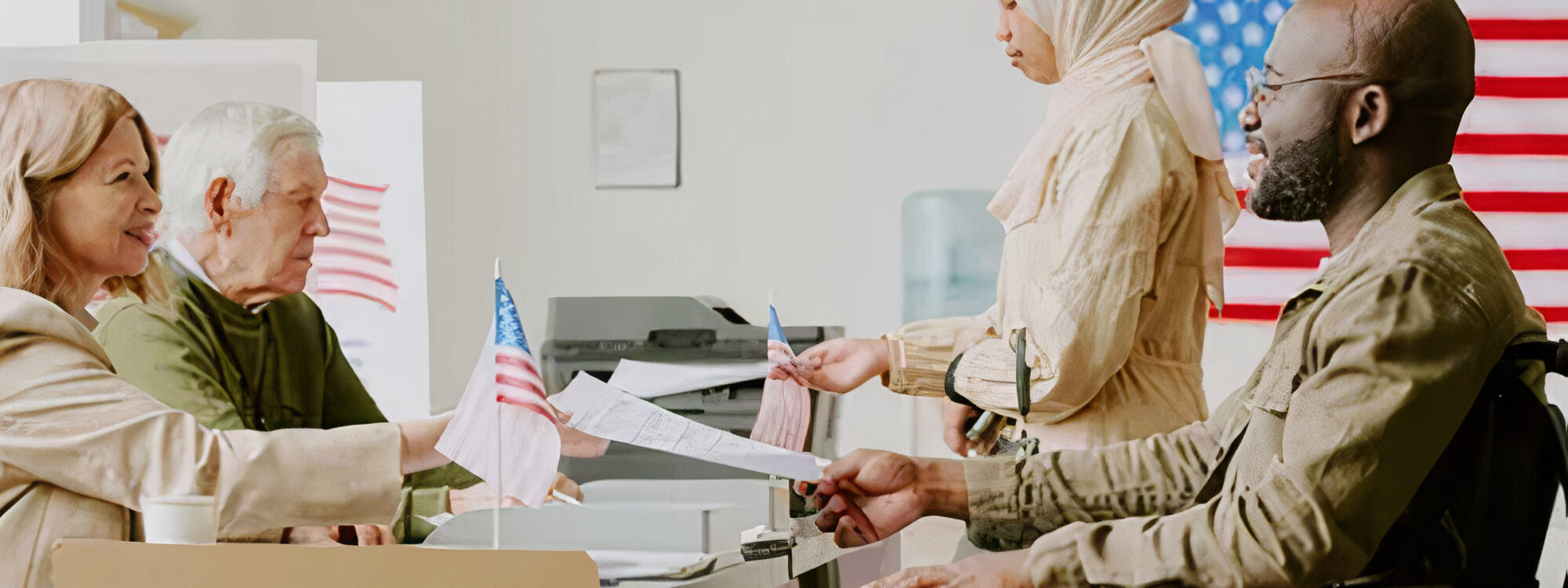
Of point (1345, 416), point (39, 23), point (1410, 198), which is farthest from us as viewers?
point (39, 23)

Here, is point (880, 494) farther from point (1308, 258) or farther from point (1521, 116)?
point (1521, 116)

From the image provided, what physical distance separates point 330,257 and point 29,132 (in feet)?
2.02

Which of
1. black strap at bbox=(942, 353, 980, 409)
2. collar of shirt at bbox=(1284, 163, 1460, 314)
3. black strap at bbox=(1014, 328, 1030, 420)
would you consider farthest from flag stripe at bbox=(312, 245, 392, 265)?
collar of shirt at bbox=(1284, 163, 1460, 314)

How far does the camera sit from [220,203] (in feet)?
7.71

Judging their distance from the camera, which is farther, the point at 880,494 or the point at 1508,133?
the point at 880,494

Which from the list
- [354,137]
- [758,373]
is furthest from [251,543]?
[758,373]

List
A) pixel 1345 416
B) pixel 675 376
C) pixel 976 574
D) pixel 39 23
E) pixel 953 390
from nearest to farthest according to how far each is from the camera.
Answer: pixel 1345 416 → pixel 976 574 → pixel 953 390 → pixel 675 376 → pixel 39 23

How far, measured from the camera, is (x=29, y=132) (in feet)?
7.80

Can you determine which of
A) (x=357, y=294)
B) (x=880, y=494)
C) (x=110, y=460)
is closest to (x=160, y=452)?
(x=110, y=460)

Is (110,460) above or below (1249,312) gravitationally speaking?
below

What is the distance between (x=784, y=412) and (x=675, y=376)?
0.63 ft

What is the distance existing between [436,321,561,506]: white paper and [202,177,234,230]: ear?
1.80ft

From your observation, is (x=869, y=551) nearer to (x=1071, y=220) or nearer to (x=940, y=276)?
(x=940, y=276)

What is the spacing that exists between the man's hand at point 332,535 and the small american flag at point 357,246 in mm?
396
